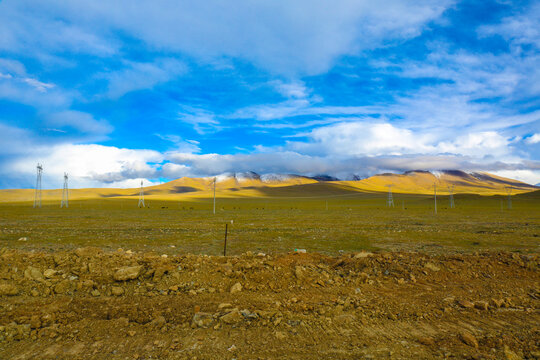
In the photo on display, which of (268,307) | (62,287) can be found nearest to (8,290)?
(62,287)

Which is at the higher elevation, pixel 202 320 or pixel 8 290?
pixel 8 290

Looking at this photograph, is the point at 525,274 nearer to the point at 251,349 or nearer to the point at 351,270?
the point at 351,270

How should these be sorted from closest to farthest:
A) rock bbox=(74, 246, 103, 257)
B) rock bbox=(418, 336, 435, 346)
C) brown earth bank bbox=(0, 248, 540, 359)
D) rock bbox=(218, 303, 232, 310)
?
brown earth bank bbox=(0, 248, 540, 359), rock bbox=(418, 336, 435, 346), rock bbox=(218, 303, 232, 310), rock bbox=(74, 246, 103, 257)

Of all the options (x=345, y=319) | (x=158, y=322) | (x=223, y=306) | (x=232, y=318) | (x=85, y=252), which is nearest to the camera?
(x=158, y=322)

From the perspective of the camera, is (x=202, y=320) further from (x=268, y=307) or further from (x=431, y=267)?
(x=431, y=267)

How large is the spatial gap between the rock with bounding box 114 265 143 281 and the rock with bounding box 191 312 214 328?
3233 millimetres

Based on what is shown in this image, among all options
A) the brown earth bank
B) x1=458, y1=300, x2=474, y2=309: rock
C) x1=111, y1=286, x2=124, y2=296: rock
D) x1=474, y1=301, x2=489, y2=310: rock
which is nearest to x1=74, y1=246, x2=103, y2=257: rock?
the brown earth bank

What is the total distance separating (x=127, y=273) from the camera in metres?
8.98

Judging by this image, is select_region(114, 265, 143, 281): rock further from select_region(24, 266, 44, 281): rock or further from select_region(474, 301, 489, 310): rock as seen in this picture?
select_region(474, 301, 489, 310): rock

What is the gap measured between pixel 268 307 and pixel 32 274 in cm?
711

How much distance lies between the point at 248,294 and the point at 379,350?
3764 mm

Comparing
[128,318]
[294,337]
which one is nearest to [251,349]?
[294,337]

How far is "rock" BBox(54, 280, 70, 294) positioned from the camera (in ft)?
27.4

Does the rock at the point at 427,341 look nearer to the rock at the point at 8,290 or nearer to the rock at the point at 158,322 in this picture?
the rock at the point at 158,322
